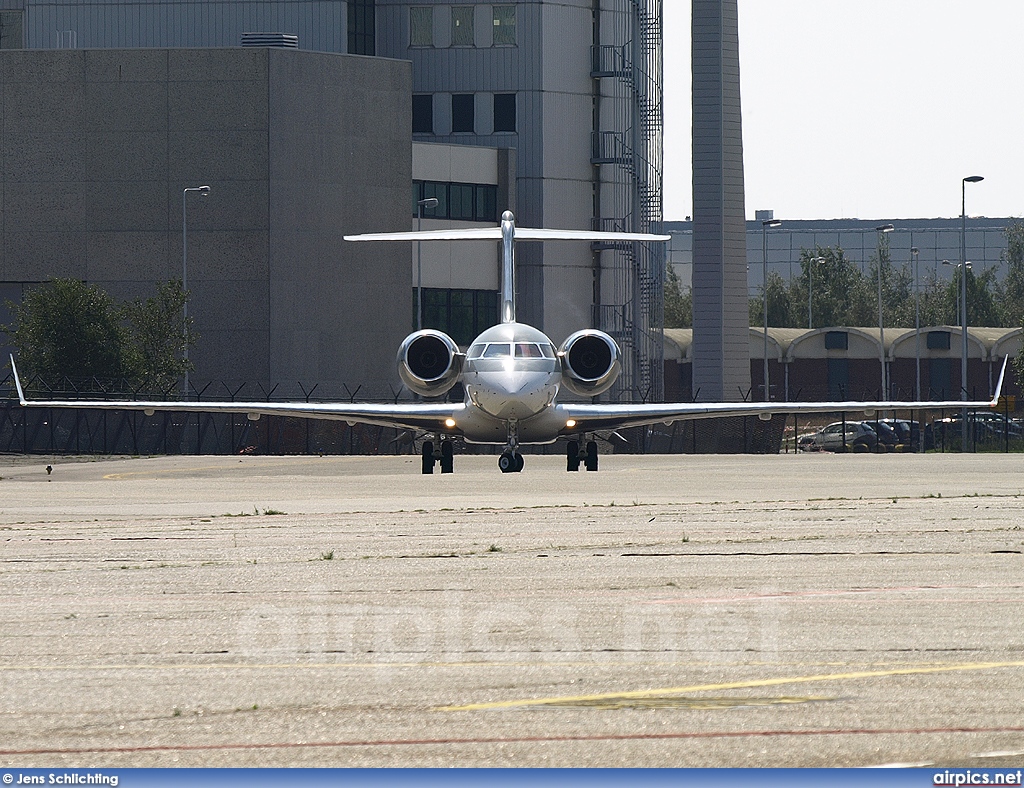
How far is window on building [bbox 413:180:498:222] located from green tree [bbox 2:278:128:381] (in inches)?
710

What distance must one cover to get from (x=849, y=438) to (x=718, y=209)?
13.4 meters

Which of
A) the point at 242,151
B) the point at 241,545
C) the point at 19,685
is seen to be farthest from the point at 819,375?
the point at 19,685

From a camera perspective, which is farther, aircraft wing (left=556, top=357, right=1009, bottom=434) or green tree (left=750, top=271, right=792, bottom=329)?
green tree (left=750, top=271, right=792, bottom=329)

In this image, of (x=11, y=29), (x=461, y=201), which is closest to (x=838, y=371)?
(x=461, y=201)

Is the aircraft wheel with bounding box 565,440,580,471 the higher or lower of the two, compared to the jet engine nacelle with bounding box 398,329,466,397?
lower

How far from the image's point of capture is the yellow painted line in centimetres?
657

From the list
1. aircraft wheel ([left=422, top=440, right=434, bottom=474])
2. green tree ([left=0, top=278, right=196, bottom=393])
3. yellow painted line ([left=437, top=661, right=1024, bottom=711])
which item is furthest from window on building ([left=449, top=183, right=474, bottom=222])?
yellow painted line ([left=437, top=661, right=1024, bottom=711])

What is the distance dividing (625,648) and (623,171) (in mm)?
68551

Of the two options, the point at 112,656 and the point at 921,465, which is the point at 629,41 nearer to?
the point at 921,465

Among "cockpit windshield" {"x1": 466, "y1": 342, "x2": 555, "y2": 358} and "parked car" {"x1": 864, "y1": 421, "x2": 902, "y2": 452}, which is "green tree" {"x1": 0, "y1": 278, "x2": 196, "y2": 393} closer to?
"parked car" {"x1": 864, "y1": 421, "x2": 902, "y2": 452}

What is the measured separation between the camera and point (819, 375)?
100 meters

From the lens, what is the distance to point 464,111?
73.2 meters

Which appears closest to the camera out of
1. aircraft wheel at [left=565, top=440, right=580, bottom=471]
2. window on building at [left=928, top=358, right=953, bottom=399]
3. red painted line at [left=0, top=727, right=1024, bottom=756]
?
red painted line at [left=0, top=727, right=1024, bottom=756]

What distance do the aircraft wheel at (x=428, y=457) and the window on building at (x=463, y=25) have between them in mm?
42394
